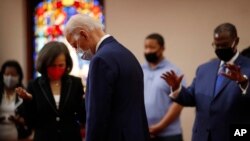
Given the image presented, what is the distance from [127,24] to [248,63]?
8.03 feet

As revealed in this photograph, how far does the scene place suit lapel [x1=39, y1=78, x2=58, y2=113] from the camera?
9.24 feet

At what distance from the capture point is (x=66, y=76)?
9.68 ft

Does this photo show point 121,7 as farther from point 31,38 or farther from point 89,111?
point 89,111

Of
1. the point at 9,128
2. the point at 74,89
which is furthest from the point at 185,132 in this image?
the point at 74,89

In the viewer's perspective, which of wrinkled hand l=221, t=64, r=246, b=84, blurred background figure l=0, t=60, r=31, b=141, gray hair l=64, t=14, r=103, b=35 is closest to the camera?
gray hair l=64, t=14, r=103, b=35

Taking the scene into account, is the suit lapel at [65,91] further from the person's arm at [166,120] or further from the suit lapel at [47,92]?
the person's arm at [166,120]

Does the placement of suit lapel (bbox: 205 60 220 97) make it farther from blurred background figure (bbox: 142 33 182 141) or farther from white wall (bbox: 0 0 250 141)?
white wall (bbox: 0 0 250 141)

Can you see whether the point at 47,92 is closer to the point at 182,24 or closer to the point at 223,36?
the point at 223,36

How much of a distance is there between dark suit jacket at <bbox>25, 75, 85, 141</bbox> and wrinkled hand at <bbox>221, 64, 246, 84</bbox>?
1.00m

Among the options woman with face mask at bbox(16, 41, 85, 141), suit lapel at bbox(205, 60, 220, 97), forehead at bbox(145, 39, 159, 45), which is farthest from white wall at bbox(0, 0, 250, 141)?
woman with face mask at bbox(16, 41, 85, 141)

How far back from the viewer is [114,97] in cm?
208

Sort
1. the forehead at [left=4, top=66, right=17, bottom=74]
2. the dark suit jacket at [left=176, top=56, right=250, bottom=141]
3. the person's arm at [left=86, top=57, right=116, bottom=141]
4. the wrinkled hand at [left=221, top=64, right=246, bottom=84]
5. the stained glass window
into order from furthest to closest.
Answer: the stained glass window < the forehead at [left=4, top=66, right=17, bottom=74] < the dark suit jacket at [left=176, top=56, right=250, bottom=141] < the wrinkled hand at [left=221, top=64, right=246, bottom=84] < the person's arm at [left=86, top=57, right=116, bottom=141]

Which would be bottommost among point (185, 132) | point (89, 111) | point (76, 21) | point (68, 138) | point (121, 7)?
point (185, 132)

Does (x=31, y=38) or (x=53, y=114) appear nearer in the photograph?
(x=53, y=114)
